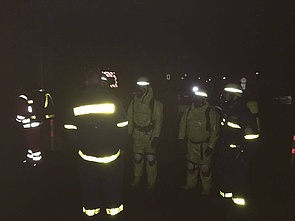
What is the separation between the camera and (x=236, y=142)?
489 centimetres

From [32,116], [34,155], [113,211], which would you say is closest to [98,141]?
[113,211]

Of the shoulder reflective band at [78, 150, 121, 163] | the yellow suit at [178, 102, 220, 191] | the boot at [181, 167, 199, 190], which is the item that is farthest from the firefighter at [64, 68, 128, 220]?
the boot at [181, 167, 199, 190]

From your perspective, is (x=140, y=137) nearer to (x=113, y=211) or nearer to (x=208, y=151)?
(x=208, y=151)

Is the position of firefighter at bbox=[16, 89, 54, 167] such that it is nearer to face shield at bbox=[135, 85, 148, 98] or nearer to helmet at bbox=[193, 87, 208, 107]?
face shield at bbox=[135, 85, 148, 98]

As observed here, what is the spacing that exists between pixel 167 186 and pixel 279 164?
356 cm

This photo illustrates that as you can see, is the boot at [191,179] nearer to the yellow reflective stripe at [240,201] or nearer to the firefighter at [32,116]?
the yellow reflective stripe at [240,201]

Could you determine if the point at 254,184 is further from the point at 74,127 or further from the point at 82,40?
the point at 82,40

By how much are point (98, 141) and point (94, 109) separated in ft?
1.32

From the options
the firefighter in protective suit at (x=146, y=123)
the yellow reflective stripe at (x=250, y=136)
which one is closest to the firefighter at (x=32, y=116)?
the firefighter in protective suit at (x=146, y=123)

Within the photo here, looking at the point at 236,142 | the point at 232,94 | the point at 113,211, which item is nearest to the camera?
the point at 113,211

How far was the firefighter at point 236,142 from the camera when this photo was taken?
4715 mm

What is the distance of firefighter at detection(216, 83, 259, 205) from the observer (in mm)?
4715

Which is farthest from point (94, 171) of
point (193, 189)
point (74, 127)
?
point (193, 189)

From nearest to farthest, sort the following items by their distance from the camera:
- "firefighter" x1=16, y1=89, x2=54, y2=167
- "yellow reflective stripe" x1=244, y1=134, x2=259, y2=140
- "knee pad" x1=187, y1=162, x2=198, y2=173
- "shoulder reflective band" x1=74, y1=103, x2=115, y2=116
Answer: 1. "shoulder reflective band" x1=74, y1=103, x2=115, y2=116
2. "yellow reflective stripe" x1=244, y1=134, x2=259, y2=140
3. "knee pad" x1=187, y1=162, x2=198, y2=173
4. "firefighter" x1=16, y1=89, x2=54, y2=167
